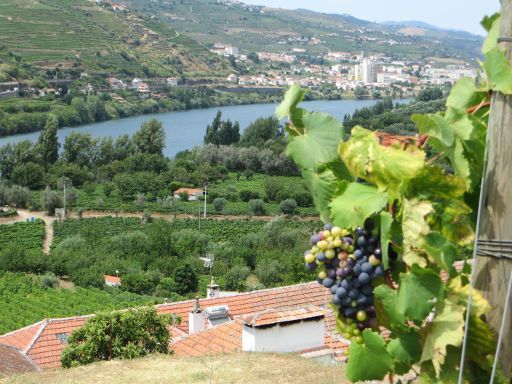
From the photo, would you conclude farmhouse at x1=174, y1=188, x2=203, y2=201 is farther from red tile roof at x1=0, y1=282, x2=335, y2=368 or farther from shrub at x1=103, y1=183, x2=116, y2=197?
red tile roof at x1=0, y1=282, x2=335, y2=368

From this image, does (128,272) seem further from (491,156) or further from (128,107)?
(128,107)

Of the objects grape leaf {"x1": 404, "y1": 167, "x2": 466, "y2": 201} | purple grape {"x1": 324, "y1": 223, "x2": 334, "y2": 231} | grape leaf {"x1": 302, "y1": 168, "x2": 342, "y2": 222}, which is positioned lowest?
purple grape {"x1": 324, "y1": 223, "x2": 334, "y2": 231}

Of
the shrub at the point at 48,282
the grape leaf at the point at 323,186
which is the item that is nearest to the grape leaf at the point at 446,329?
the grape leaf at the point at 323,186

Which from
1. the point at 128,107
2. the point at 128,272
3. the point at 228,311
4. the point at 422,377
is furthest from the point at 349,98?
the point at 422,377

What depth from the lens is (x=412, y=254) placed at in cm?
93

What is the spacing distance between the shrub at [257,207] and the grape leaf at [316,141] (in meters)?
29.5

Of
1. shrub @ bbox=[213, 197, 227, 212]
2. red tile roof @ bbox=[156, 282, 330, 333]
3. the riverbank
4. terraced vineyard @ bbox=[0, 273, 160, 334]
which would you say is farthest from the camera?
the riverbank

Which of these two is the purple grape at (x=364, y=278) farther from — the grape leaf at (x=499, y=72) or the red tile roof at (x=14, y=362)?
the red tile roof at (x=14, y=362)

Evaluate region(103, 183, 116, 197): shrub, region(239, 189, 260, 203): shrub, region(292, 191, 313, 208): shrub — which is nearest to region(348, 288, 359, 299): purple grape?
region(292, 191, 313, 208): shrub

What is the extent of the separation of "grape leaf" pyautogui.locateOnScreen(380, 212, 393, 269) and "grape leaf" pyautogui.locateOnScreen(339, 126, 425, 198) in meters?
0.04

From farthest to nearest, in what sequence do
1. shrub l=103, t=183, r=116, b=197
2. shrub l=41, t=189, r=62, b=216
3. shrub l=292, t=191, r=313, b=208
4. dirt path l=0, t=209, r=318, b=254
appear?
shrub l=103, t=183, r=116, b=197 → shrub l=292, t=191, r=313, b=208 → shrub l=41, t=189, r=62, b=216 → dirt path l=0, t=209, r=318, b=254

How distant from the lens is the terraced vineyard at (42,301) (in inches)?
516

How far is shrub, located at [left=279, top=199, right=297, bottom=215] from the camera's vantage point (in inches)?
1213

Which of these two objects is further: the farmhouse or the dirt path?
the farmhouse
